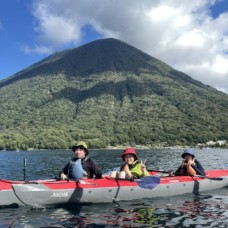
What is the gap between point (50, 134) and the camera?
192 m

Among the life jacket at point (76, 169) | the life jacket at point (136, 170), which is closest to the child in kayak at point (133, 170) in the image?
the life jacket at point (136, 170)

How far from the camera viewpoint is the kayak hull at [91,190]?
17.8 m

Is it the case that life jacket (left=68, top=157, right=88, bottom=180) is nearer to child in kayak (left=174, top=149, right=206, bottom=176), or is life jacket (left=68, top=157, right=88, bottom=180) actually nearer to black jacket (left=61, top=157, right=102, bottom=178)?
black jacket (left=61, top=157, right=102, bottom=178)

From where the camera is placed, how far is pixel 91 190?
18953 mm

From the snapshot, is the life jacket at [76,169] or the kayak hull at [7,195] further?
the life jacket at [76,169]

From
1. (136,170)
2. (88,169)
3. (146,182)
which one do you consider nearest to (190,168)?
(136,170)

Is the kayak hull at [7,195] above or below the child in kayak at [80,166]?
below

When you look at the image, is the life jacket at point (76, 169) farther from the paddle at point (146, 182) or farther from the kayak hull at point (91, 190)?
the paddle at point (146, 182)

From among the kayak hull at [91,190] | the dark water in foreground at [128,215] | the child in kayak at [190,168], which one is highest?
the child in kayak at [190,168]

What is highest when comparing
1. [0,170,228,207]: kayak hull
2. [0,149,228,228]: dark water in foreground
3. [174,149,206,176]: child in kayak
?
[174,149,206,176]: child in kayak

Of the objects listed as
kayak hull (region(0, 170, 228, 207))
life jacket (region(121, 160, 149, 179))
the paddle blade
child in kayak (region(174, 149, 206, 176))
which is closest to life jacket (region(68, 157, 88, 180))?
kayak hull (region(0, 170, 228, 207))

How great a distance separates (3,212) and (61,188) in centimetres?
286

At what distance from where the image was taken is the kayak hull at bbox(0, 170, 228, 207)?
17828 mm

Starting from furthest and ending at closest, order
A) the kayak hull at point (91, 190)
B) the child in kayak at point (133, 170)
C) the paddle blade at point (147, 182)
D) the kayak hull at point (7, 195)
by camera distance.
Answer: the child in kayak at point (133, 170) → the paddle blade at point (147, 182) → the kayak hull at point (91, 190) → the kayak hull at point (7, 195)
